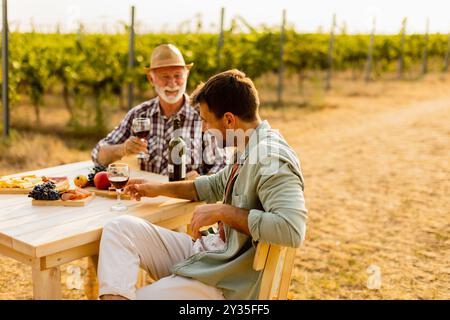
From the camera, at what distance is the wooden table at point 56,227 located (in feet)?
6.45

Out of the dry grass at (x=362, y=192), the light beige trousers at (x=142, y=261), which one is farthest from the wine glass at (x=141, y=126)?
the dry grass at (x=362, y=192)

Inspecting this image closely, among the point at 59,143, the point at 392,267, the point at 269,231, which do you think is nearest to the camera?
the point at 269,231

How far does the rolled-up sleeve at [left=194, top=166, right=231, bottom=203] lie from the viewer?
2.45 metres

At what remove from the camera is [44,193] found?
92.7 inches

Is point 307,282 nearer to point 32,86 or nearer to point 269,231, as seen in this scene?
point 269,231

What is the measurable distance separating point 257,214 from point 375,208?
3.64m

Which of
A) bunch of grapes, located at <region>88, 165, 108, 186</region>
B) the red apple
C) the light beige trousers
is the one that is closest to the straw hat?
bunch of grapes, located at <region>88, 165, 108, 186</region>

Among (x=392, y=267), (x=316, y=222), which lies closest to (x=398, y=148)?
(x=316, y=222)

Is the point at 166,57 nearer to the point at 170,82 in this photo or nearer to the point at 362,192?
the point at 170,82

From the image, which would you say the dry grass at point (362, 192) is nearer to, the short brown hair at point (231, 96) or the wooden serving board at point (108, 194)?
the wooden serving board at point (108, 194)

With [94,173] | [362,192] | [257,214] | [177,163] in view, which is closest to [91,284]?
[94,173]

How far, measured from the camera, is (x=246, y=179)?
6.61 feet

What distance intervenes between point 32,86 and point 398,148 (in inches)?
220

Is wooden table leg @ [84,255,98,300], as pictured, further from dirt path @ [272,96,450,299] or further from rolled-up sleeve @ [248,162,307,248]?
rolled-up sleeve @ [248,162,307,248]
